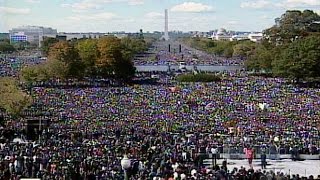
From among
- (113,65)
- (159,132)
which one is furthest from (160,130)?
(113,65)

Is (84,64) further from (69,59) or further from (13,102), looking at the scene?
(13,102)

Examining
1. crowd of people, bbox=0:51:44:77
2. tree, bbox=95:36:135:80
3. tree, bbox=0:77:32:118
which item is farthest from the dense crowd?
crowd of people, bbox=0:51:44:77

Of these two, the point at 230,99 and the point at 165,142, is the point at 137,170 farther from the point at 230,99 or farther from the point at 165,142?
the point at 230,99

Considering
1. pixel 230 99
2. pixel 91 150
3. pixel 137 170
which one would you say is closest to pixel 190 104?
pixel 230 99

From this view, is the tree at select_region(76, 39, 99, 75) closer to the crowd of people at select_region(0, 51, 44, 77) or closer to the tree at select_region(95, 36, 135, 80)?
the tree at select_region(95, 36, 135, 80)

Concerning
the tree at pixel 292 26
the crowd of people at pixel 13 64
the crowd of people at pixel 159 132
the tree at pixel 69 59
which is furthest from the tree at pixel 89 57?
the tree at pixel 292 26

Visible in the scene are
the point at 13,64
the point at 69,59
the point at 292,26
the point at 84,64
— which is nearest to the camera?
the point at 69,59

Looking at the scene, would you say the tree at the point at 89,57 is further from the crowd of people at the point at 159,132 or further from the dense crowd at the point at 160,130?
the crowd of people at the point at 159,132

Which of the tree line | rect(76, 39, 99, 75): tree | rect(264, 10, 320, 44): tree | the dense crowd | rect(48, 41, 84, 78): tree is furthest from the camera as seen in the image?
rect(264, 10, 320, 44): tree
